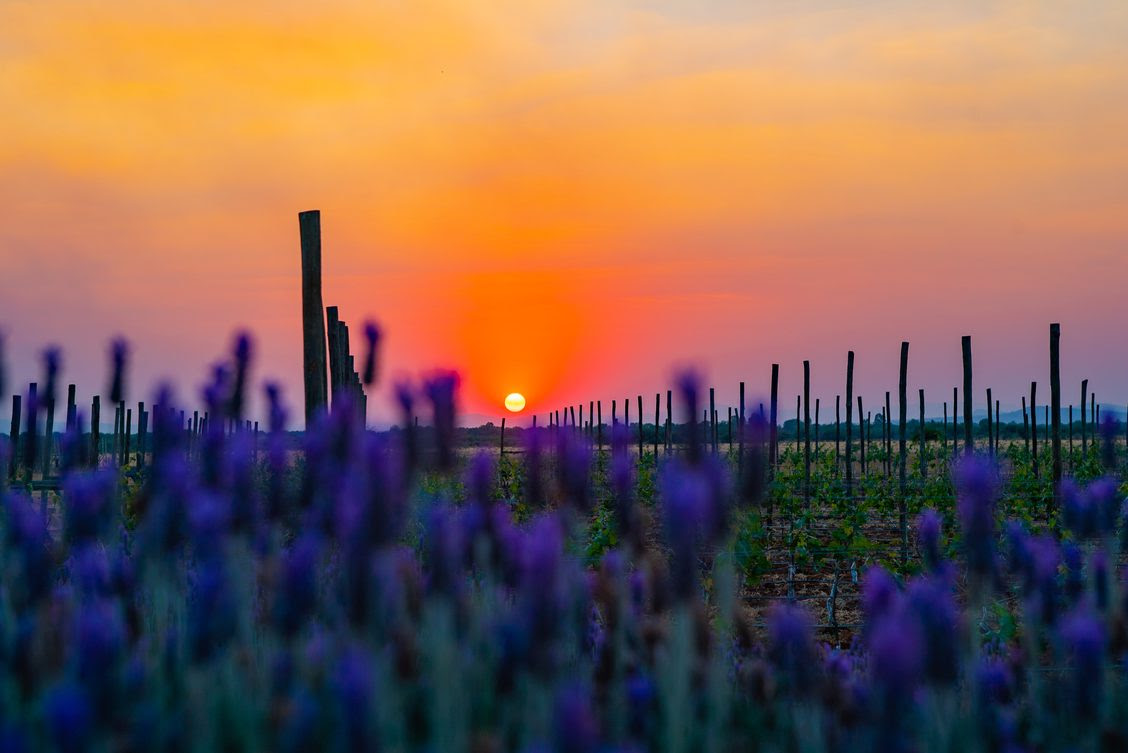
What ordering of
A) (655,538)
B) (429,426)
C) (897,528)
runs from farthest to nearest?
(897,528) → (655,538) → (429,426)

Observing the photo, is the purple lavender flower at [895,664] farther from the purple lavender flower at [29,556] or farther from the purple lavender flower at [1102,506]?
the purple lavender flower at [1102,506]

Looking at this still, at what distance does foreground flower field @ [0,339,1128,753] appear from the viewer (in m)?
1.84

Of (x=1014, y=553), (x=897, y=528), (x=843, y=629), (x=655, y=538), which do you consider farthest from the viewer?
(x=897, y=528)

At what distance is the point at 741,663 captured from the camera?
138 inches

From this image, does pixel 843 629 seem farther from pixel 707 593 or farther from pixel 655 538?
pixel 655 538

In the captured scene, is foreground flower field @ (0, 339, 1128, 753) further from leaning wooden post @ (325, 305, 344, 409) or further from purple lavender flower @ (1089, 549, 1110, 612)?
leaning wooden post @ (325, 305, 344, 409)

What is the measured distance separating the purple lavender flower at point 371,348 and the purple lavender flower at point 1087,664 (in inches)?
85.4

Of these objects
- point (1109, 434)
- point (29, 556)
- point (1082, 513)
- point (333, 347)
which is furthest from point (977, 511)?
point (333, 347)

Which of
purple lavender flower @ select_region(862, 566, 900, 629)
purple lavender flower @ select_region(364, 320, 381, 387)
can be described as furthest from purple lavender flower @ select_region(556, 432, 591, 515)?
purple lavender flower @ select_region(364, 320, 381, 387)

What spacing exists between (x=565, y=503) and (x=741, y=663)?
3.98 ft

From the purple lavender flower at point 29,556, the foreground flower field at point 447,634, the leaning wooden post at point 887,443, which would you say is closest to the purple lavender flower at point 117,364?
the foreground flower field at point 447,634

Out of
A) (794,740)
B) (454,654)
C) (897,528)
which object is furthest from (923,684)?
(897,528)

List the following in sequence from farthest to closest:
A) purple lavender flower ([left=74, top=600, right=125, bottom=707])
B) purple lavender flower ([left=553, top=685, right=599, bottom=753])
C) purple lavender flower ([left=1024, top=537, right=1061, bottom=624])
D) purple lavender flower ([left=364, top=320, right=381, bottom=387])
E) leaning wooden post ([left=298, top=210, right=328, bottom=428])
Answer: leaning wooden post ([left=298, top=210, right=328, bottom=428]) < purple lavender flower ([left=364, top=320, right=381, bottom=387]) < purple lavender flower ([left=1024, top=537, right=1061, bottom=624]) < purple lavender flower ([left=74, top=600, right=125, bottom=707]) < purple lavender flower ([left=553, top=685, right=599, bottom=753])

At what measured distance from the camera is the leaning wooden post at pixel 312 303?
810 centimetres
